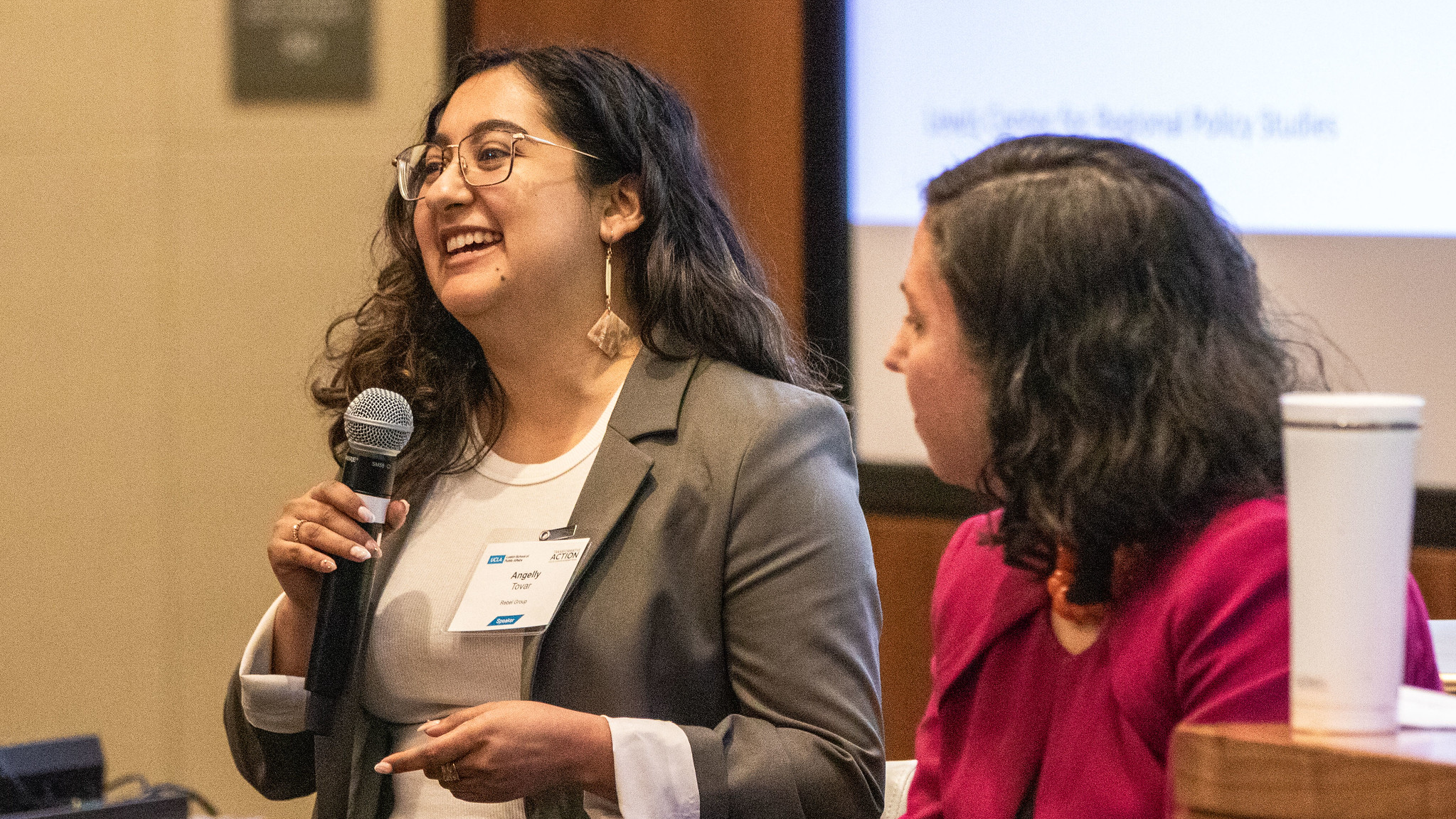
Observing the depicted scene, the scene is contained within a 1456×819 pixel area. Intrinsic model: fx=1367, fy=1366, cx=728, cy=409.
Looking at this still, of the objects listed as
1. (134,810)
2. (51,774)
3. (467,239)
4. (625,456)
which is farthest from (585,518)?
(51,774)

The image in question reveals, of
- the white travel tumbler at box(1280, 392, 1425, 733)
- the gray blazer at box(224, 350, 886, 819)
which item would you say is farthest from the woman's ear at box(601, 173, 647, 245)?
the white travel tumbler at box(1280, 392, 1425, 733)

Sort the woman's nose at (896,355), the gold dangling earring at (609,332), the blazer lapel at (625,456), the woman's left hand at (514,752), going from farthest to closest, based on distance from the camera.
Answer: the gold dangling earring at (609,332)
the blazer lapel at (625,456)
the woman's left hand at (514,752)
the woman's nose at (896,355)

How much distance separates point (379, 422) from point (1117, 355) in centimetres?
97

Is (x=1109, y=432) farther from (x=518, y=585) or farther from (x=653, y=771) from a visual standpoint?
(x=518, y=585)

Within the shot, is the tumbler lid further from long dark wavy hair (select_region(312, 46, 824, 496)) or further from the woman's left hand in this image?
long dark wavy hair (select_region(312, 46, 824, 496))

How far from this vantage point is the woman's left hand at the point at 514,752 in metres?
1.61

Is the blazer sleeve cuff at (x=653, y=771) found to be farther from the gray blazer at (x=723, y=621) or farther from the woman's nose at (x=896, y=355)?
the woman's nose at (x=896, y=355)

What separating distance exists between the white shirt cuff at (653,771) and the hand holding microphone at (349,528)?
0.37 meters

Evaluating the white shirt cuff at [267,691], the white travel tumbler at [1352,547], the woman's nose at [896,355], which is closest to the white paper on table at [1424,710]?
the white travel tumbler at [1352,547]

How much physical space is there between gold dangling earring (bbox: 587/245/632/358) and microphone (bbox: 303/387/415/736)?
38 centimetres

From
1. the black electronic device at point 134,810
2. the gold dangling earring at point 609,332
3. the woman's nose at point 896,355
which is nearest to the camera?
the woman's nose at point 896,355

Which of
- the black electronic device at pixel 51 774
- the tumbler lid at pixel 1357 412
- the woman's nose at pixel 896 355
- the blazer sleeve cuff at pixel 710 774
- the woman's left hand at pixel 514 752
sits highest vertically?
the tumbler lid at pixel 1357 412

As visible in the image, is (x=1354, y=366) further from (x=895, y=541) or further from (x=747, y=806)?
(x=747, y=806)

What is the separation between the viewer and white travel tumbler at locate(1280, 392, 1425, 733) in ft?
2.68
